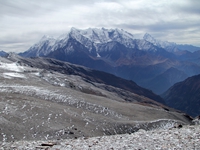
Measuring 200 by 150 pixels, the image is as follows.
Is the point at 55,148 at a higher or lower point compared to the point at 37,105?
higher

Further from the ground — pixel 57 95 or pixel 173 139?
pixel 173 139

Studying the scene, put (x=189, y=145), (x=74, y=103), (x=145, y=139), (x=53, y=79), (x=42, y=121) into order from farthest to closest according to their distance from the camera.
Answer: (x=53, y=79) < (x=74, y=103) < (x=42, y=121) < (x=145, y=139) < (x=189, y=145)

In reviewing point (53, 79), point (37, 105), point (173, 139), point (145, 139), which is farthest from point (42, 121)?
point (53, 79)

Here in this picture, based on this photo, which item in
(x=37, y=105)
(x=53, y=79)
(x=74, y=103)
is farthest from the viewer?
(x=53, y=79)

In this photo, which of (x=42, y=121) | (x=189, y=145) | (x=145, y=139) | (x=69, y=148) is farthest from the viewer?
(x=42, y=121)

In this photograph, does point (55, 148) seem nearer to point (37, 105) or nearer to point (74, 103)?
point (37, 105)

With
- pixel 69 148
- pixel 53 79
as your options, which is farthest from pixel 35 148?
pixel 53 79

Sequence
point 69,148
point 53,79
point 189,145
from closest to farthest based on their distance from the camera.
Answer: point 189,145 → point 69,148 → point 53,79

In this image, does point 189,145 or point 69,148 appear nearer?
point 189,145

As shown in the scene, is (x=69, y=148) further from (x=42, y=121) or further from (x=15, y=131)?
(x=42, y=121)
